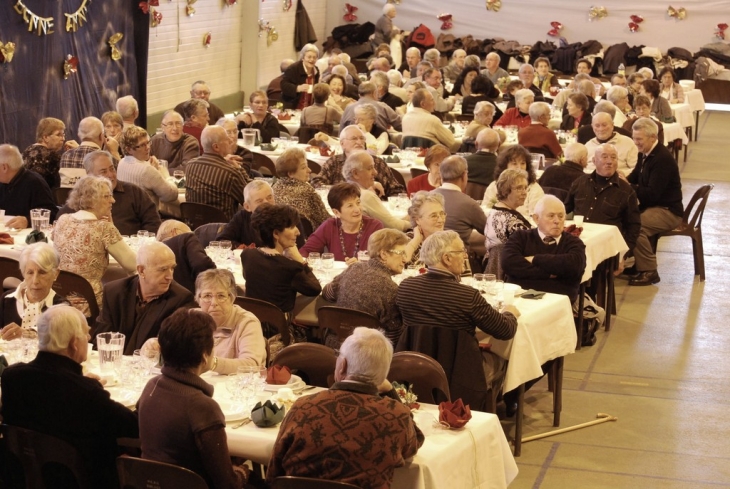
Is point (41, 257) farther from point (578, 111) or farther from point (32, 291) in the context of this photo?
point (578, 111)

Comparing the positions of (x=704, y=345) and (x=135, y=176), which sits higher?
(x=135, y=176)

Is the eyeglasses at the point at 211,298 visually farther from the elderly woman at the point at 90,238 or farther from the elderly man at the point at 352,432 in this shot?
Result: the elderly woman at the point at 90,238

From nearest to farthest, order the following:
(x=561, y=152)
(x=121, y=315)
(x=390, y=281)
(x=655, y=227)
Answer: (x=121, y=315) → (x=390, y=281) → (x=655, y=227) → (x=561, y=152)

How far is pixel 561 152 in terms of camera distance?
10766 millimetres

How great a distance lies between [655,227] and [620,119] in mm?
2811

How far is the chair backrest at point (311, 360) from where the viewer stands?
16.1 feet

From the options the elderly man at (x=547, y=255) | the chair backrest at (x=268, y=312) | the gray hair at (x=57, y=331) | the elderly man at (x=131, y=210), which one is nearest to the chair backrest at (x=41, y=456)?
the gray hair at (x=57, y=331)

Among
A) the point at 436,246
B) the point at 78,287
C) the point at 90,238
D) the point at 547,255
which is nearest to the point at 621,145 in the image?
the point at 547,255

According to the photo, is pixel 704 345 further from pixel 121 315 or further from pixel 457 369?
pixel 121 315

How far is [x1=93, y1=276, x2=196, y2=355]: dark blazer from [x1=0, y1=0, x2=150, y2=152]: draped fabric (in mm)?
5182

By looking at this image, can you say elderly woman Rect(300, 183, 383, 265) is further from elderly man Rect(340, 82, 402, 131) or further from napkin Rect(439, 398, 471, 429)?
elderly man Rect(340, 82, 402, 131)

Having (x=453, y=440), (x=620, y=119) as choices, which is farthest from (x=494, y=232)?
(x=620, y=119)

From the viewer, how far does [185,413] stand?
3857 mm

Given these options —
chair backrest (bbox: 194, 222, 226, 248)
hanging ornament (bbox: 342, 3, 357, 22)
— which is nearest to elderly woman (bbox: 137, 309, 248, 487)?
chair backrest (bbox: 194, 222, 226, 248)
